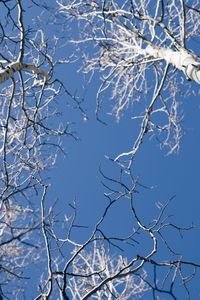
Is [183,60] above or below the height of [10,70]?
above

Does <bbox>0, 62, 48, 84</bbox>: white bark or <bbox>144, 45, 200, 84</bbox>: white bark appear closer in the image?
<bbox>0, 62, 48, 84</bbox>: white bark

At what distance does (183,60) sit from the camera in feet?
16.2

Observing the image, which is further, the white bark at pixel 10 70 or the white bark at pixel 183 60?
the white bark at pixel 183 60

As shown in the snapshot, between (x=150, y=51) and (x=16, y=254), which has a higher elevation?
(x=150, y=51)

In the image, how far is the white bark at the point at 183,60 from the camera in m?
4.56

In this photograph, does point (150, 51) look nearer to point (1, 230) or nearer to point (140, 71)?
point (140, 71)

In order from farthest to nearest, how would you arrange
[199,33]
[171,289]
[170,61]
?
[199,33]
[170,61]
[171,289]

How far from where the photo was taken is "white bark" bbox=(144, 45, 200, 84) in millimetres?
4564

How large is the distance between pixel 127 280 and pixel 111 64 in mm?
3294

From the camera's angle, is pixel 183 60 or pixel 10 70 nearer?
pixel 10 70

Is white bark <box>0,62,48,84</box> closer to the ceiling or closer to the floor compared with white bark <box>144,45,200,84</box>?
closer to the floor

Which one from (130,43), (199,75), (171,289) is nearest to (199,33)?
(130,43)

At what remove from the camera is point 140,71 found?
6.93 m

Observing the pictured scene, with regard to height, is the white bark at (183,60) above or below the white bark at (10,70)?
above
